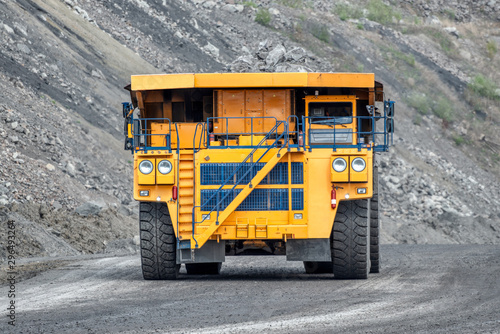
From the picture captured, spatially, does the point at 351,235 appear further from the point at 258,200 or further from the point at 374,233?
the point at 374,233

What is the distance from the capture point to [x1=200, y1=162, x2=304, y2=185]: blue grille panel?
14.6 m

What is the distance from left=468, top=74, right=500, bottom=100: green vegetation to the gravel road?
42.5 meters

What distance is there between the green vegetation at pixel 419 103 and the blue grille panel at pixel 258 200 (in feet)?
128

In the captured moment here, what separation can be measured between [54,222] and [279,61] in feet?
34.0

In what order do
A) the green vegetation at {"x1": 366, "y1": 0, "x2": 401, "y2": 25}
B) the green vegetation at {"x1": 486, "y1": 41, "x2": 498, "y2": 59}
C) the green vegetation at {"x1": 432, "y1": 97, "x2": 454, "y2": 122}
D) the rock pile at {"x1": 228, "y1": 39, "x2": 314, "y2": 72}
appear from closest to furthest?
the rock pile at {"x1": 228, "y1": 39, "x2": 314, "y2": 72}, the green vegetation at {"x1": 432, "y1": 97, "x2": 454, "y2": 122}, the green vegetation at {"x1": 366, "y1": 0, "x2": 401, "y2": 25}, the green vegetation at {"x1": 486, "y1": 41, "x2": 498, "y2": 59}

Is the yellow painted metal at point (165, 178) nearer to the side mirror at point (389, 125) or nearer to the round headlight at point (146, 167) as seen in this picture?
the round headlight at point (146, 167)

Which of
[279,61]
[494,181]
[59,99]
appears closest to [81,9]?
[59,99]

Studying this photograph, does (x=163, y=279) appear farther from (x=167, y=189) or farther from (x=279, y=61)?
(x=279, y=61)

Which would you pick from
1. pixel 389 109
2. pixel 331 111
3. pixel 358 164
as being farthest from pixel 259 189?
pixel 389 109

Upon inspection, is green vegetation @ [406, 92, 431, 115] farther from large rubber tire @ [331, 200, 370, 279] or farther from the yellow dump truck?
large rubber tire @ [331, 200, 370, 279]

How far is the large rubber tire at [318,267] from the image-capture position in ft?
53.8

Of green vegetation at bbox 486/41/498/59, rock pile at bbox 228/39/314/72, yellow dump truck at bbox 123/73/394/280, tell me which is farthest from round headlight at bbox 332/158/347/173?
green vegetation at bbox 486/41/498/59

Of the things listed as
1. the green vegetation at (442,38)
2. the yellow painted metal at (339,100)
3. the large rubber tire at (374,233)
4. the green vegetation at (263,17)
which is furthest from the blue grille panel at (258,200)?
the green vegetation at (442,38)

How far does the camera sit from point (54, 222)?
82.7ft
